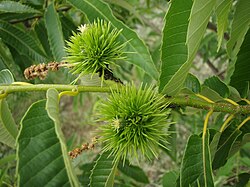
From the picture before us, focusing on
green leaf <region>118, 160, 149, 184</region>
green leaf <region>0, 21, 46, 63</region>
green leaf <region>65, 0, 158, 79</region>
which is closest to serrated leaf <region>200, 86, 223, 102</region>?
green leaf <region>65, 0, 158, 79</region>

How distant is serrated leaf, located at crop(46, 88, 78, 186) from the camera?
1.99ft

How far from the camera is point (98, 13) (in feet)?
3.40

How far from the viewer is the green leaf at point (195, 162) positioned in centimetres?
88

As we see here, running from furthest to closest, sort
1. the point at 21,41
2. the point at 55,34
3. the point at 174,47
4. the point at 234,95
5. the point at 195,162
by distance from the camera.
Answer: the point at 21,41 < the point at 55,34 < the point at 234,95 < the point at 195,162 < the point at 174,47

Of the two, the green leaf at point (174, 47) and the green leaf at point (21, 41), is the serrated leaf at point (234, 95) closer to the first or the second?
the green leaf at point (174, 47)

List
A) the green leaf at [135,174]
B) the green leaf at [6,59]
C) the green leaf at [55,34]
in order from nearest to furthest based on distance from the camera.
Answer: the green leaf at [55,34], the green leaf at [6,59], the green leaf at [135,174]

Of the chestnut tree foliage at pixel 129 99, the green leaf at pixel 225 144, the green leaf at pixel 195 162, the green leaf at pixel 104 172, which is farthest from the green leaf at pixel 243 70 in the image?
the green leaf at pixel 104 172

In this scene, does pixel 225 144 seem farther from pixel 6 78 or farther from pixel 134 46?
pixel 6 78

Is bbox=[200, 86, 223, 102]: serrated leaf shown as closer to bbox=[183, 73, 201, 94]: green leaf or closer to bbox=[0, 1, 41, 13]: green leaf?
bbox=[183, 73, 201, 94]: green leaf

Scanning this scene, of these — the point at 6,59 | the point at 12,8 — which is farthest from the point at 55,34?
the point at 6,59

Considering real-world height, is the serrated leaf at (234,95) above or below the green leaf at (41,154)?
above

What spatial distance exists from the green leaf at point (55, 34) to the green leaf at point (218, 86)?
369 mm

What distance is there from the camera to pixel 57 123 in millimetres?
651

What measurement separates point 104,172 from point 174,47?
0.96 feet
